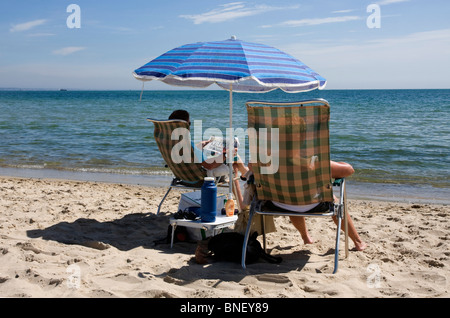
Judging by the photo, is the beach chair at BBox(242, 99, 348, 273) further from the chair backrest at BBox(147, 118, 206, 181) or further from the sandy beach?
the chair backrest at BBox(147, 118, 206, 181)

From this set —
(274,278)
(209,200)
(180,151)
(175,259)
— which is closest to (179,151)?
(180,151)

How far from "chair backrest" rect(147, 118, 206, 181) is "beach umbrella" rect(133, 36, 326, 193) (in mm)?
476

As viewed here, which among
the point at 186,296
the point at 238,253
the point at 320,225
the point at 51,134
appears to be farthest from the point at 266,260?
the point at 51,134

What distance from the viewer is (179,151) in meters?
4.90

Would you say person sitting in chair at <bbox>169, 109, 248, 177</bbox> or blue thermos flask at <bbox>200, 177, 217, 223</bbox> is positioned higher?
person sitting in chair at <bbox>169, 109, 248, 177</bbox>

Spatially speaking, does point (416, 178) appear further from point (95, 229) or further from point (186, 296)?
point (186, 296)

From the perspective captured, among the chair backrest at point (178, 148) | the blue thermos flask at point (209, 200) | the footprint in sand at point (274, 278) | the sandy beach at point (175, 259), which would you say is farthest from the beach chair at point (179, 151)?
the footprint in sand at point (274, 278)

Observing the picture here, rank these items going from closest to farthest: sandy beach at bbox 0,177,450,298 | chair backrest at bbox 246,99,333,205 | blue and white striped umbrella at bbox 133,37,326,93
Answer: sandy beach at bbox 0,177,450,298 < chair backrest at bbox 246,99,333,205 < blue and white striped umbrella at bbox 133,37,326,93

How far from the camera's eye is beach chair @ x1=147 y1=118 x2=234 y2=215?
4812 millimetres

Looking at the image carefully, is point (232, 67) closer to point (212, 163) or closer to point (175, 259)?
point (212, 163)

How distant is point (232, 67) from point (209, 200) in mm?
1206

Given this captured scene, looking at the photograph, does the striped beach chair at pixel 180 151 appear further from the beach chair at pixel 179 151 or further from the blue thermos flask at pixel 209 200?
the blue thermos flask at pixel 209 200

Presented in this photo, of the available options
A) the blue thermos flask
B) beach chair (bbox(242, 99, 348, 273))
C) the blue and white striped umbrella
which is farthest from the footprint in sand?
the blue and white striped umbrella

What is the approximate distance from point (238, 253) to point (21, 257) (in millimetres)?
1775
